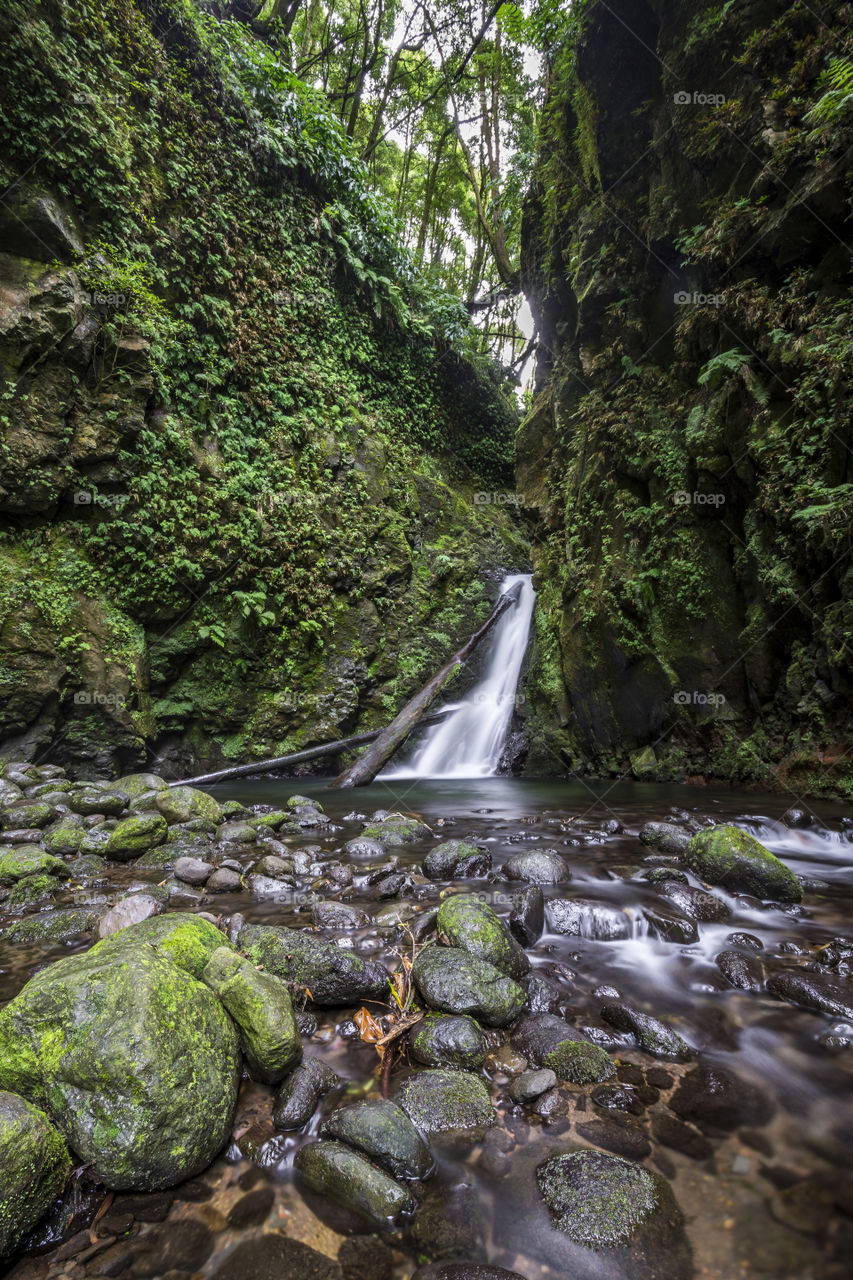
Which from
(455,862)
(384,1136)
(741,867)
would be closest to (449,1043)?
(384,1136)

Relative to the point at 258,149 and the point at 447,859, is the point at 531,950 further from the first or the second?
the point at 258,149

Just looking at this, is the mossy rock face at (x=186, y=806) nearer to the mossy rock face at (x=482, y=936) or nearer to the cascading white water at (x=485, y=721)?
the mossy rock face at (x=482, y=936)

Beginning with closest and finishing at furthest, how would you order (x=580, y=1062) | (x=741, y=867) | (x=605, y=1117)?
(x=605, y=1117)
(x=580, y=1062)
(x=741, y=867)

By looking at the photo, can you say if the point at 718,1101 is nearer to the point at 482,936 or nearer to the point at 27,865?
the point at 482,936

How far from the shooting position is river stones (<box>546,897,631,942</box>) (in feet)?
11.6

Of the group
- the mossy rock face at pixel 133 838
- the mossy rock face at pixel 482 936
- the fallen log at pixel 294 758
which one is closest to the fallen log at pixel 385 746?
the fallen log at pixel 294 758

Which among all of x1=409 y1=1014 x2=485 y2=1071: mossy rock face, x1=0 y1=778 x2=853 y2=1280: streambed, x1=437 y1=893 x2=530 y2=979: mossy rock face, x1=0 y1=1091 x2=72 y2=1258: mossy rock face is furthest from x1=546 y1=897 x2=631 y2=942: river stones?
x1=0 y1=1091 x2=72 y2=1258: mossy rock face

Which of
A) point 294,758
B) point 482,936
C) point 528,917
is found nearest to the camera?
point 482,936

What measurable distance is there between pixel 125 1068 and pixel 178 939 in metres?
0.69

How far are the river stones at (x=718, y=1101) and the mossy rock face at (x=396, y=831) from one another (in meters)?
3.51

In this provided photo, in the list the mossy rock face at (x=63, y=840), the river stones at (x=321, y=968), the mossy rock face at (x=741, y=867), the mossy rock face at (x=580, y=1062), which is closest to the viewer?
the mossy rock face at (x=580, y=1062)

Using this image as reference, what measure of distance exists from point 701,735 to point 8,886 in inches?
334

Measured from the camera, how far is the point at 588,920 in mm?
3582

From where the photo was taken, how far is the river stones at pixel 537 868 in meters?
4.36
